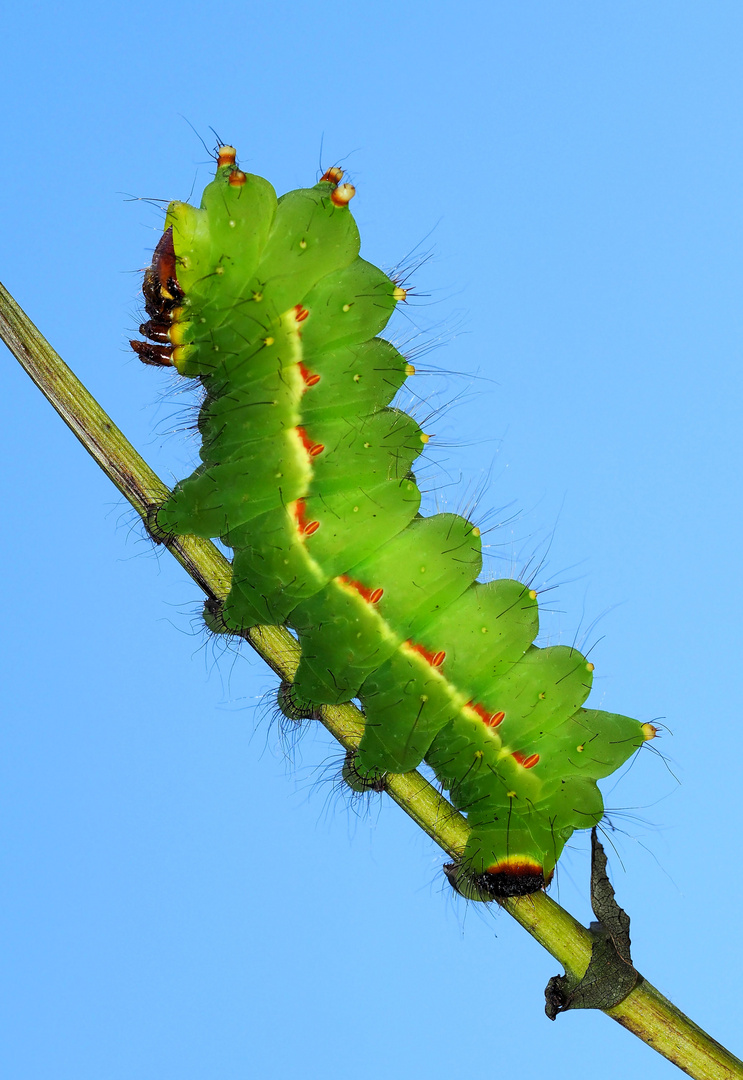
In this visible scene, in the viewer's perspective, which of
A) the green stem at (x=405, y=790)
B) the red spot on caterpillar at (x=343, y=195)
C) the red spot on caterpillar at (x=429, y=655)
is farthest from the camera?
the red spot on caterpillar at (x=429, y=655)

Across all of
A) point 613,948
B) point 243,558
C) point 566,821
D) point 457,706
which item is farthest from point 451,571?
point 613,948

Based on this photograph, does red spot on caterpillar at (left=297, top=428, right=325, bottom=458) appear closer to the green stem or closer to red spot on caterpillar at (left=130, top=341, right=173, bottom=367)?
the green stem

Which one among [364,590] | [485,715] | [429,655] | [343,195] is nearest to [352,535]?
[364,590]

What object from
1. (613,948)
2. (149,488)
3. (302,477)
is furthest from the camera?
(302,477)

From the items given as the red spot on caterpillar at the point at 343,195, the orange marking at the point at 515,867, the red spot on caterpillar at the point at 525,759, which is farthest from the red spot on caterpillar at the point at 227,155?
the orange marking at the point at 515,867

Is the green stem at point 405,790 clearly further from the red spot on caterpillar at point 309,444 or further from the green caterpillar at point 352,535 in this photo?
the red spot on caterpillar at point 309,444

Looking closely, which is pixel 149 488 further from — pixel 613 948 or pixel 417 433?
pixel 613 948

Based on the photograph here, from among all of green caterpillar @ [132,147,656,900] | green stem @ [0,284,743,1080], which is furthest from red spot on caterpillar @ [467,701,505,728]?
green stem @ [0,284,743,1080]
